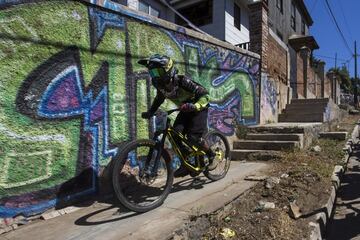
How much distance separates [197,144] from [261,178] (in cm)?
142

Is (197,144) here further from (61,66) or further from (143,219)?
(61,66)

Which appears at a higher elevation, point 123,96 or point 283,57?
point 283,57

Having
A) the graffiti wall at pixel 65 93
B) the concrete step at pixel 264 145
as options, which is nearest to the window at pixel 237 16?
the concrete step at pixel 264 145

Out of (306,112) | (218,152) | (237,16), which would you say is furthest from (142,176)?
(237,16)

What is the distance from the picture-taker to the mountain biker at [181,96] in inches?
184

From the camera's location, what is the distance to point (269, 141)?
28.8 feet

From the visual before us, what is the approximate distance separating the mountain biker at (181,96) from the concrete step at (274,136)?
3.63 m

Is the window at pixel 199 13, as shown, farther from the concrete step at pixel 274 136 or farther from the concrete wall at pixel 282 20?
the concrete step at pixel 274 136

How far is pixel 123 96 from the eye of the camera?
5.57 metres

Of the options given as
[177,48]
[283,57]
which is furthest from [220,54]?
[283,57]

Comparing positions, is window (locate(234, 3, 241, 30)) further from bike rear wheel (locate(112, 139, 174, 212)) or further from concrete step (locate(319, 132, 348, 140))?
bike rear wheel (locate(112, 139, 174, 212))

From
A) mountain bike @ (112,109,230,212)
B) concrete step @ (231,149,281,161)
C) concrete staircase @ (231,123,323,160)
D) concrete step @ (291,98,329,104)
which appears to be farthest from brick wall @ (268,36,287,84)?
mountain bike @ (112,109,230,212)

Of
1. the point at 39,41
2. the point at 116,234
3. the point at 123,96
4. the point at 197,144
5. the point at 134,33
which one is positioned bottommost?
the point at 116,234

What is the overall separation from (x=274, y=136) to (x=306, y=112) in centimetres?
427
